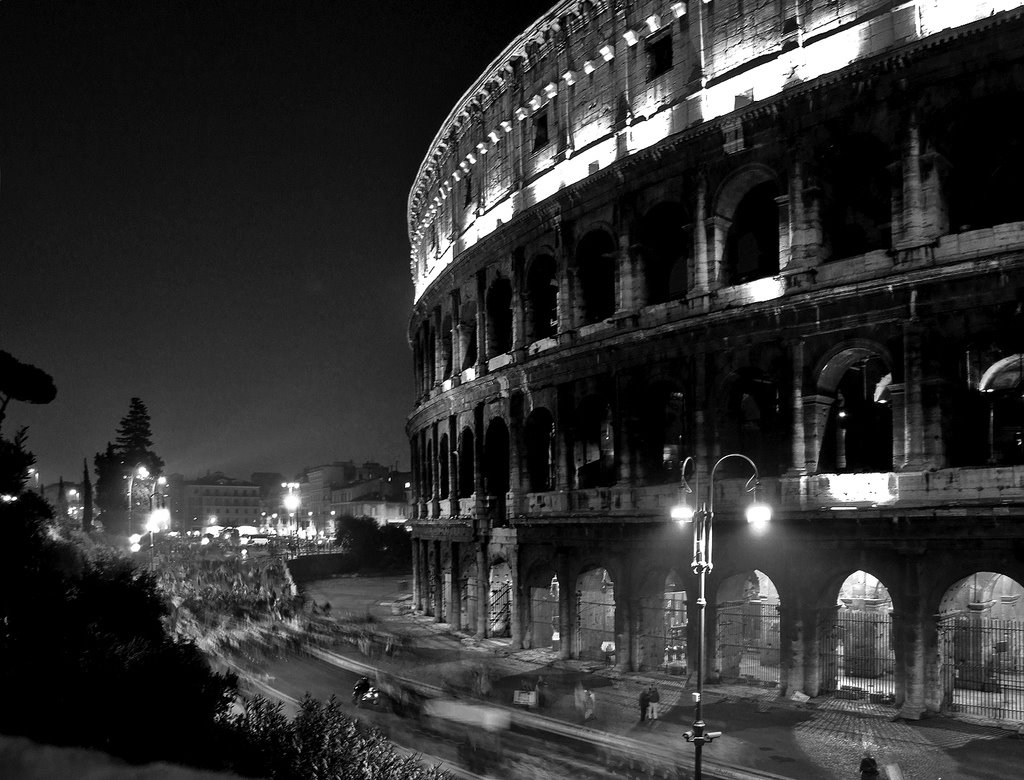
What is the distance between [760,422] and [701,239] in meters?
5.00

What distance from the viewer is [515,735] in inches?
714

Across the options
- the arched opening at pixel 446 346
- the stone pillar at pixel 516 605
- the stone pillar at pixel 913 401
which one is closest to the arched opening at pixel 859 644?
the stone pillar at pixel 913 401

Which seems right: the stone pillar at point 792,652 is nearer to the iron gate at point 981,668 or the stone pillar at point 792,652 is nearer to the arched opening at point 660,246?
the iron gate at point 981,668

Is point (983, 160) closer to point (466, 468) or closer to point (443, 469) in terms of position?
point (466, 468)

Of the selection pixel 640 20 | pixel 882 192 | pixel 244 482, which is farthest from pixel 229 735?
pixel 244 482

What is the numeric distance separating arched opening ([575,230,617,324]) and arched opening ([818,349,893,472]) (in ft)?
25.7

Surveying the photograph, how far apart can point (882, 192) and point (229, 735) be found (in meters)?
20.2

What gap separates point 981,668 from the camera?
814 inches

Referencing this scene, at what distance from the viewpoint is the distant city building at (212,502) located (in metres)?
169

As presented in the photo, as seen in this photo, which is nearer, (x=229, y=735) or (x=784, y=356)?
(x=229, y=735)

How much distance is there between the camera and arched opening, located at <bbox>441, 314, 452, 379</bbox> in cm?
3856

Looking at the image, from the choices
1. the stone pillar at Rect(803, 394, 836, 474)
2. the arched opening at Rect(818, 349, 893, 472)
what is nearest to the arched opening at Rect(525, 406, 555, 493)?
the arched opening at Rect(818, 349, 893, 472)

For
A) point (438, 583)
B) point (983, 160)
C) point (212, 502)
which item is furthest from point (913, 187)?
point (212, 502)

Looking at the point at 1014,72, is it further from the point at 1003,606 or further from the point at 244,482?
the point at 244,482
